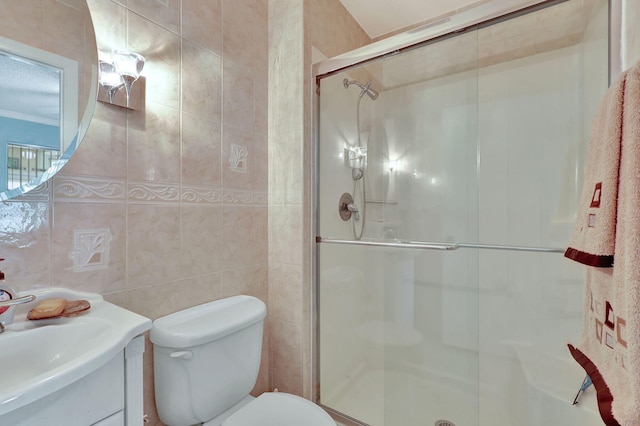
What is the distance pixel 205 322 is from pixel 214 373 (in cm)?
18

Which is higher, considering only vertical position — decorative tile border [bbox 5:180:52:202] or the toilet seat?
decorative tile border [bbox 5:180:52:202]

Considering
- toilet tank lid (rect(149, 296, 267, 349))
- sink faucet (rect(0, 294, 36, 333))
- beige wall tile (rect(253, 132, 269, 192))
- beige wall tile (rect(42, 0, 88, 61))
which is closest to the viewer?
sink faucet (rect(0, 294, 36, 333))

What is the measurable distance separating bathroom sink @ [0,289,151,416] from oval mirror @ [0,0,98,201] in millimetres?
345

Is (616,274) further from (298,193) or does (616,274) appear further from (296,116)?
(296,116)

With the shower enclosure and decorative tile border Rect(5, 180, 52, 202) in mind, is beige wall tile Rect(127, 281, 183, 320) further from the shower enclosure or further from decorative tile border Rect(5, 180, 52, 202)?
the shower enclosure

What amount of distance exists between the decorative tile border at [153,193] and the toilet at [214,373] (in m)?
0.43

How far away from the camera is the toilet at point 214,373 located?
98 cm

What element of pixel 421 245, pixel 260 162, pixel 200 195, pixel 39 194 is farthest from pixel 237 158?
pixel 421 245

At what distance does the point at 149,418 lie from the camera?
40.9 inches

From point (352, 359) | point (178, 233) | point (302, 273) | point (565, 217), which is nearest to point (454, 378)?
point (352, 359)

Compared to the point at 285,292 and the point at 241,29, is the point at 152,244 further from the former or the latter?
the point at 241,29

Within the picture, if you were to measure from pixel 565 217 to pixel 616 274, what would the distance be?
1.23 metres

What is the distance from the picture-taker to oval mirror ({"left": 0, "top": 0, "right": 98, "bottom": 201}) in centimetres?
76

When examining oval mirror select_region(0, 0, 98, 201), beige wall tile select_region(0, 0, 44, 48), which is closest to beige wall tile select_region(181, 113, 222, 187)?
oval mirror select_region(0, 0, 98, 201)
